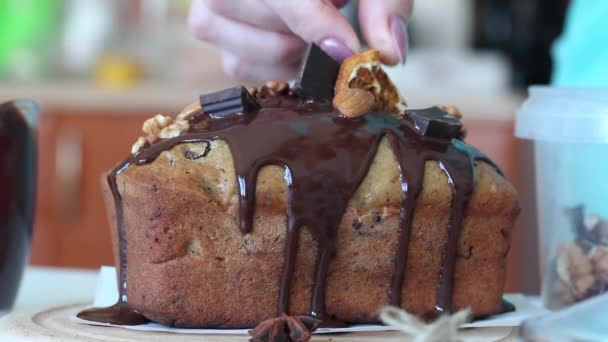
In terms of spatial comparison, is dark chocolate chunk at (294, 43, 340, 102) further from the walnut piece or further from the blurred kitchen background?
the blurred kitchen background

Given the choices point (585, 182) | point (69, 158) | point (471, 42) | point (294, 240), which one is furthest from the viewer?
point (471, 42)

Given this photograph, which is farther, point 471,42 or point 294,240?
point 471,42

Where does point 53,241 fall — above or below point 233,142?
below

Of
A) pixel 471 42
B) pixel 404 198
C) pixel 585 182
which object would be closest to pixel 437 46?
pixel 471 42

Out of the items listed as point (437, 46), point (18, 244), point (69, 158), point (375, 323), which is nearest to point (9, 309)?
point (18, 244)

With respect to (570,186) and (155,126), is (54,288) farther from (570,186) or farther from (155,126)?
(570,186)

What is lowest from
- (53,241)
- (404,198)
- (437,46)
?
(53,241)

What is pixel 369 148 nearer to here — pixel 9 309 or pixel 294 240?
pixel 294 240

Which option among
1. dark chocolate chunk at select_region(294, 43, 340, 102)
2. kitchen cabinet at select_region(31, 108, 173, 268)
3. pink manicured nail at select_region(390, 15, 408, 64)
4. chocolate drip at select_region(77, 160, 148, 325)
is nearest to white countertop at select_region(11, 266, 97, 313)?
chocolate drip at select_region(77, 160, 148, 325)

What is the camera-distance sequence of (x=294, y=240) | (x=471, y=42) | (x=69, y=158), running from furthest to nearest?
(x=471, y=42) < (x=69, y=158) < (x=294, y=240)
